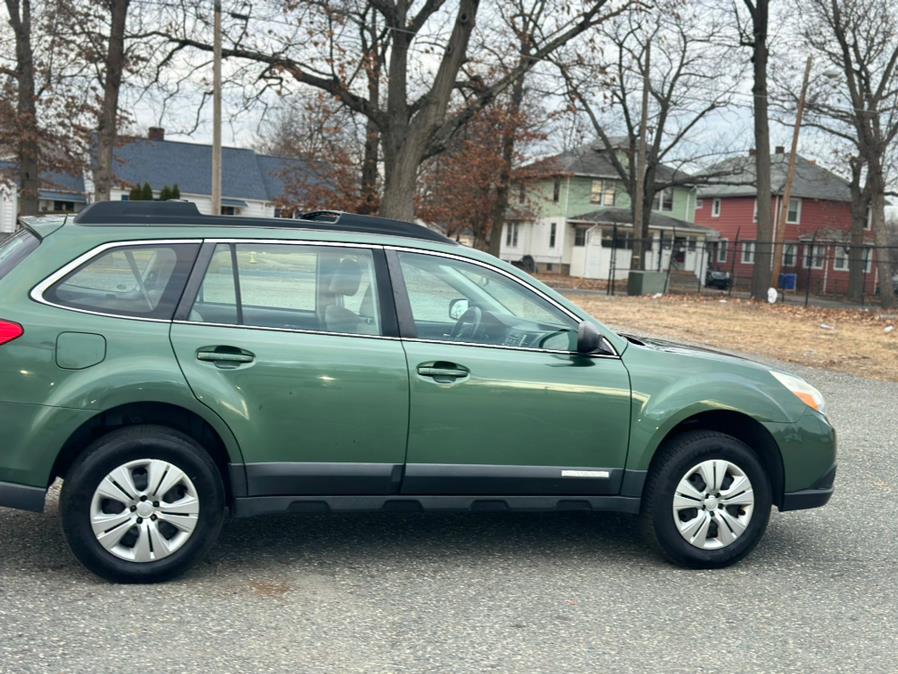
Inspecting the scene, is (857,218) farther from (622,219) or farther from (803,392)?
(803,392)

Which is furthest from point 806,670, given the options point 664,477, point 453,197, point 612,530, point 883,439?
point 453,197

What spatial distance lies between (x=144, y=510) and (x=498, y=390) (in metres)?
1.73

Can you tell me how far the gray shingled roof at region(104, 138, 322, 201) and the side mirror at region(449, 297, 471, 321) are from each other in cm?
5868

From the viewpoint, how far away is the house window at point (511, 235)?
67.1 m

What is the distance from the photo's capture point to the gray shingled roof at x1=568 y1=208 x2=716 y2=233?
195 ft

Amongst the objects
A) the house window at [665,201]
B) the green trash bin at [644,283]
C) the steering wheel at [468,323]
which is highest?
the house window at [665,201]

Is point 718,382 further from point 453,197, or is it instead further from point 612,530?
point 453,197

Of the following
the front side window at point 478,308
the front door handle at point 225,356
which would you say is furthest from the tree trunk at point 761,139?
the front door handle at point 225,356

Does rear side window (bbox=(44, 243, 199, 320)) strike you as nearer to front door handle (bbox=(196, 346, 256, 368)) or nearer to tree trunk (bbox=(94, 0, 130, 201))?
front door handle (bbox=(196, 346, 256, 368))

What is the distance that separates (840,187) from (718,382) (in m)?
61.7

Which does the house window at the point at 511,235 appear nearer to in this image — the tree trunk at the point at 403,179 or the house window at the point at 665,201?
the house window at the point at 665,201

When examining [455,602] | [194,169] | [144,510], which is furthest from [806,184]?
[144,510]

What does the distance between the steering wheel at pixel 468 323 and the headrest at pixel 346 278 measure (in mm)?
541

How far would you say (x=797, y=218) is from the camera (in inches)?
2432
